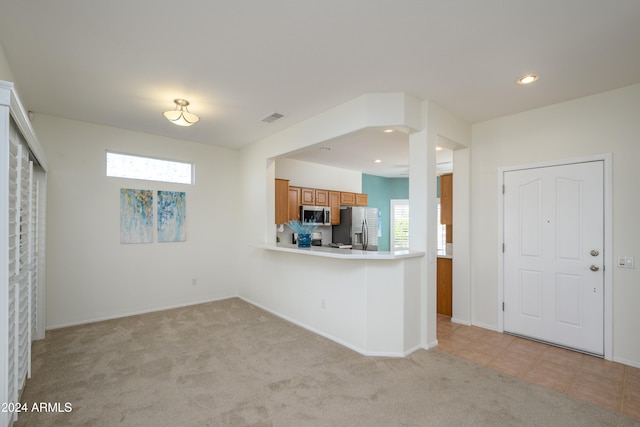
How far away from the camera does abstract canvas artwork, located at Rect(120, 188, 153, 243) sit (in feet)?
14.7

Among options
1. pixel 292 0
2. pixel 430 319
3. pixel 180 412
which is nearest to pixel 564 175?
pixel 430 319

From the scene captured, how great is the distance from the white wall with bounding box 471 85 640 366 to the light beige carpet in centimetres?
125

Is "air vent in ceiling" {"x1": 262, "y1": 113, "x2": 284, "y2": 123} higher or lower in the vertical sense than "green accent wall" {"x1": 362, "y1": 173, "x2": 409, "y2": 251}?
higher

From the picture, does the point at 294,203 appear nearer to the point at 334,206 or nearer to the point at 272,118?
the point at 334,206

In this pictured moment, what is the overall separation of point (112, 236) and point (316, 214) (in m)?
3.28

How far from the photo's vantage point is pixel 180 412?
2.25 m

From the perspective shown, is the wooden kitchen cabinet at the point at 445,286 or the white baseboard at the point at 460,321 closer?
the white baseboard at the point at 460,321

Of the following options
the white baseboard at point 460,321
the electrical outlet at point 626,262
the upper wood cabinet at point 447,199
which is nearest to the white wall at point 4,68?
the upper wood cabinet at point 447,199

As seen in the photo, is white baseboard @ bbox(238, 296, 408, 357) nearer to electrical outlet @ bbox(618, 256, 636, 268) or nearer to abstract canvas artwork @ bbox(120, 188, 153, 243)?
abstract canvas artwork @ bbox(120, 188, 153, 243)

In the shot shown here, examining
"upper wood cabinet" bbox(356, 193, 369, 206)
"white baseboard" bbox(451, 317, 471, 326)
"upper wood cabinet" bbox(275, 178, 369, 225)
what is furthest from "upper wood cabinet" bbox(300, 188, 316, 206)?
"white baseboard" bbox(451, 317, 471, 326)

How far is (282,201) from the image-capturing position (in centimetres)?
533

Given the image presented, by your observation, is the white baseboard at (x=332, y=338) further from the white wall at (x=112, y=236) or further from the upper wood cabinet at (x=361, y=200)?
the upper wood cabinet at (x=361, y=200)

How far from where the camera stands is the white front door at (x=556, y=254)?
320cm

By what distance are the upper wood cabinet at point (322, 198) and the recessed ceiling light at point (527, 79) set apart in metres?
3.86
